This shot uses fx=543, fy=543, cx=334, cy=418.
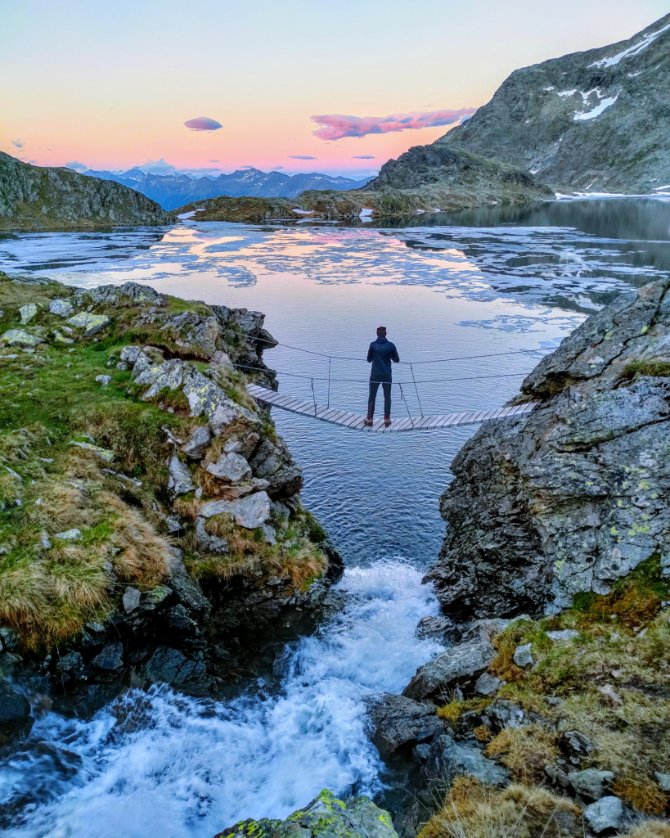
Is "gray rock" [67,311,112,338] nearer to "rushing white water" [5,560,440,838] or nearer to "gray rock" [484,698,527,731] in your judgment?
"rushing white water" [5,560,440,838]

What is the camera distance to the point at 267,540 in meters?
15.1

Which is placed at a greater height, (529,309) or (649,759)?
(529,309)

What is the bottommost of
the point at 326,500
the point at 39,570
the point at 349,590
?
the point at 349,590

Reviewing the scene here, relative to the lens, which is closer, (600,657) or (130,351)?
(600,657)

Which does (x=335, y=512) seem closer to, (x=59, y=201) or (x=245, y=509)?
(x=245, y=509)

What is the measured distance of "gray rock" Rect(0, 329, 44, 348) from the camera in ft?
69.5

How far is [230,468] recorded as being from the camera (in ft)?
51.8

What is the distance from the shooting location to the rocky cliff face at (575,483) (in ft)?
41.2

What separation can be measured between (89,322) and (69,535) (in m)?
13.9

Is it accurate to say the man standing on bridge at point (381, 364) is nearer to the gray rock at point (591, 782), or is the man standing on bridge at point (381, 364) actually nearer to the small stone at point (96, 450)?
the small stone at point (96, 450)

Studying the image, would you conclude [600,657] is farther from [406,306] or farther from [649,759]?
[406,306]

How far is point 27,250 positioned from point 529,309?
7178cm

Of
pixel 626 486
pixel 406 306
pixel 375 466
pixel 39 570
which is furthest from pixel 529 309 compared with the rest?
pixel 39 570

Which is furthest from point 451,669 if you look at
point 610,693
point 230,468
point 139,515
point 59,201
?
point 59,201
